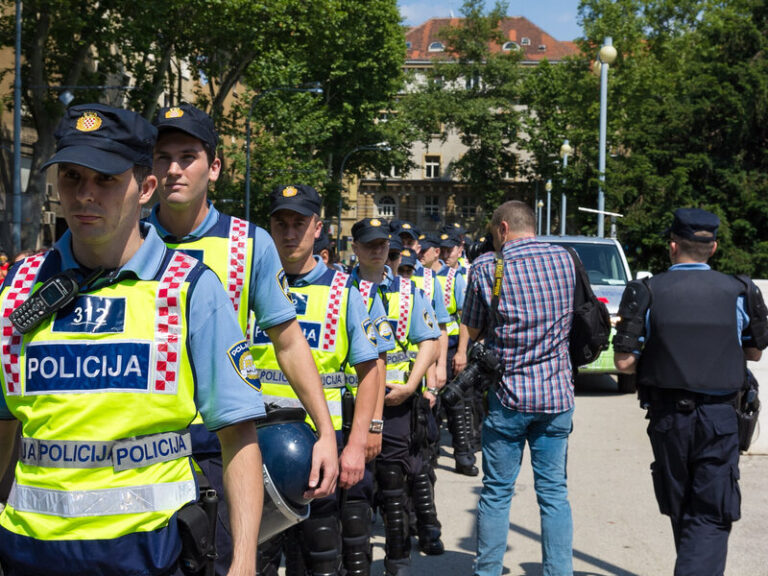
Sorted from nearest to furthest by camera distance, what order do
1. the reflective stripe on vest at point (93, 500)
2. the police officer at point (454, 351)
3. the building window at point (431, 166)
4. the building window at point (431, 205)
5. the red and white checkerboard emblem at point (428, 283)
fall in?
the reflective stripe on vest at point (93, 500) < the red and white checkerboard emblem at point (428, 283) < the police officer at point (454, 351) < the building window at point (431, 205) < the building window at point (431, 166)

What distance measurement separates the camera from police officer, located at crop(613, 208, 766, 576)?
4664mm

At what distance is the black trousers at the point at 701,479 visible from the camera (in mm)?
4648

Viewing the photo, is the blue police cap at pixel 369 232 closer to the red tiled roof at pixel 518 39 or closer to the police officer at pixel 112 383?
the police officer at pixel 112 383

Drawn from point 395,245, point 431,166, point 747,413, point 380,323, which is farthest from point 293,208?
point 431,166

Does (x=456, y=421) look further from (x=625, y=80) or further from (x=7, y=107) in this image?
(x=625, y=80)

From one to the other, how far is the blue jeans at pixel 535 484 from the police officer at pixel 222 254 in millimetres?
1800

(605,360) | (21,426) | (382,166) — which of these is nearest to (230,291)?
(21,426)

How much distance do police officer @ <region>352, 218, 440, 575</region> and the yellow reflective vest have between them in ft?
11.3

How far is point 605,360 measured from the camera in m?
14.1

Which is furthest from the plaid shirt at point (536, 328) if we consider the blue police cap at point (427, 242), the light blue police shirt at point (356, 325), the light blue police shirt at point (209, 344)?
the blue police cap at point (427, 242)

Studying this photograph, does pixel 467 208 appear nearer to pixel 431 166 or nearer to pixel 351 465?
pixel 431 166

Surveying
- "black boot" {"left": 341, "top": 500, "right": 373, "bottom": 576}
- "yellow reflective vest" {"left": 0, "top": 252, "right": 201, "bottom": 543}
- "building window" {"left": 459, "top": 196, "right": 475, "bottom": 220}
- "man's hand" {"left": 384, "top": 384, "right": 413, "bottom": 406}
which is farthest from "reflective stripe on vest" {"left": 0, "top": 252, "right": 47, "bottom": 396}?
"building window" {"left": 459, "top": 196, "right": 475, "bottom": 220}

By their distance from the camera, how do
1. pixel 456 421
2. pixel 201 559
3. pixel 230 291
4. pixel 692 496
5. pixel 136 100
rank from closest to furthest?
1. pixel 201 559
2. pixel 230 291
3. pixel 692 496
4. pixel 456 421
5. pixel 136 100

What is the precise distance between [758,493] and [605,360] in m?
6.30
